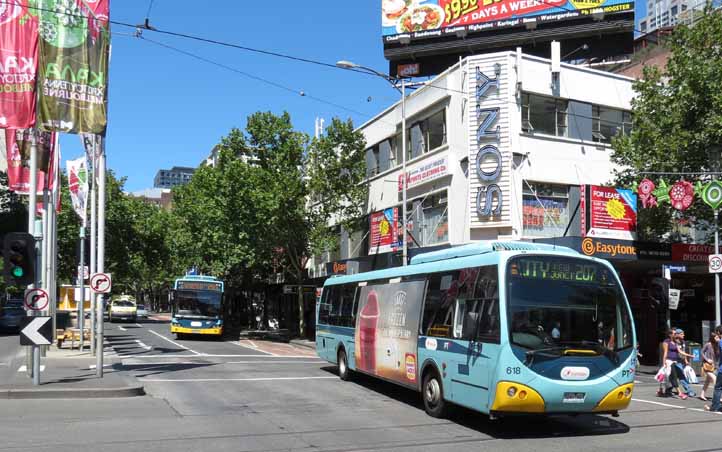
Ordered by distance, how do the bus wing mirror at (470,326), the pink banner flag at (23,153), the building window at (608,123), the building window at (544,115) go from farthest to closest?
the building window at (608,123) → the building window at (544,115) → the pink banner flag at (23,153) → the bus wing mirror at (470,326)

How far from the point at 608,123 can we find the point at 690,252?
6.97 meters

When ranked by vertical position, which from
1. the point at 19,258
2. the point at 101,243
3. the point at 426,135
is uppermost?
the point at 426,135

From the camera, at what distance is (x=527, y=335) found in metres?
10.3

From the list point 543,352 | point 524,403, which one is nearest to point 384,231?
point 543,352

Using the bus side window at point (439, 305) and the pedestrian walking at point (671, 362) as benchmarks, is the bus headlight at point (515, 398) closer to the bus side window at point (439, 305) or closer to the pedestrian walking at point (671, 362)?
the bus side window at point (439, 305)

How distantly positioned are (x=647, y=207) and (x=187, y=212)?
100 ft

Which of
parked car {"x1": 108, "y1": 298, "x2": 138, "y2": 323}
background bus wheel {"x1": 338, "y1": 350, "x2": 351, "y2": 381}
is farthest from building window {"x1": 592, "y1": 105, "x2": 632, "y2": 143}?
parked car {"x1": 108, "y1": 298, "x2": 138, "y2": 323}

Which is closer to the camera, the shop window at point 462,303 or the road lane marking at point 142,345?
the shop window at point 462,303

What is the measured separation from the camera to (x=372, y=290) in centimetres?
1616

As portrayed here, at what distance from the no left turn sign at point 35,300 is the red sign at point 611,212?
18148mm

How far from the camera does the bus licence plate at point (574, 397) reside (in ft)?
33.6

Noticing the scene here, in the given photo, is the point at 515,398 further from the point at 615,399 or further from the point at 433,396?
the point at 433,396

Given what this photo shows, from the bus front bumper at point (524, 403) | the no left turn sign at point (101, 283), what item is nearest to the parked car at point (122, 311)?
the no left turn sign at point (101, 283)

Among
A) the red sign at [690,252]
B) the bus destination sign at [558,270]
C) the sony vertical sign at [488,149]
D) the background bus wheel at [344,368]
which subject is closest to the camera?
the bus destination sign at [558,270]
